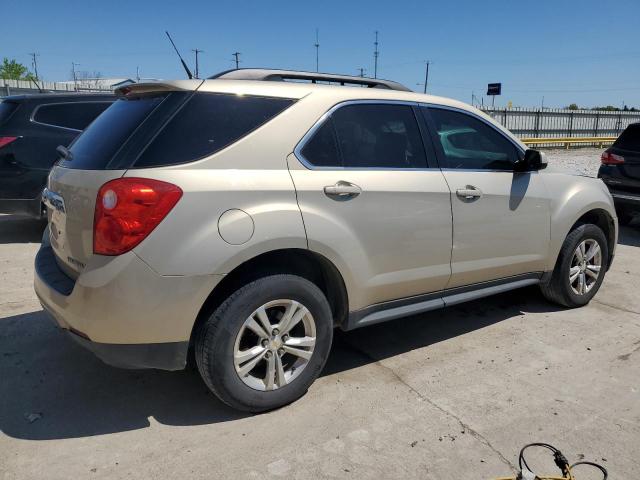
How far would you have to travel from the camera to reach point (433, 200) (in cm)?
352

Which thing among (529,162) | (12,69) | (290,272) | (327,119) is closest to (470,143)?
(529,162)

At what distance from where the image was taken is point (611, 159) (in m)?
7.84

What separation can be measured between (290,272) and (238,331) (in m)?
0.48

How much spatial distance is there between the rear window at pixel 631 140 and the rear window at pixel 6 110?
8178 millimetres

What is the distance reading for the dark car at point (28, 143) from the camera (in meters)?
6.48

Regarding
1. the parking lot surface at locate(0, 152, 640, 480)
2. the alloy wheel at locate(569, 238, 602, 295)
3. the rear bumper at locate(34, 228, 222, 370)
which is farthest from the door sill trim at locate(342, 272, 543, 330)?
the rear bumper at locate(34, 228, 222, 370)

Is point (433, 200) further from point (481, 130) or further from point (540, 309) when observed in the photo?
point (540, 309)

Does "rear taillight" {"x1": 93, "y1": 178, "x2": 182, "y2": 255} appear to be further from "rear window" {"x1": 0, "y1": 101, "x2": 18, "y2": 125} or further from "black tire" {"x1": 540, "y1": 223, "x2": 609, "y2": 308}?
"rear window" {"x1": 0, "y1": 101, "x2": 18, "y2": 125}

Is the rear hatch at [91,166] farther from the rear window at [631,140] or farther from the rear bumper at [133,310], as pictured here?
the rear window at [631,140]

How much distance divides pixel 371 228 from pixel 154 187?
1.29 metres

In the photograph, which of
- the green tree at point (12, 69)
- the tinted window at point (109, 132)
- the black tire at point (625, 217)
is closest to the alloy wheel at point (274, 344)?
the tinted window at point (109, 132)

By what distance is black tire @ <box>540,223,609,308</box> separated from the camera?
Answer: 179 inches

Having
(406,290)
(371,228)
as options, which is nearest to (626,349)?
(406,290)

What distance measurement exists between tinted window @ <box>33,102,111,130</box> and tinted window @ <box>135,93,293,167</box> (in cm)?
478
